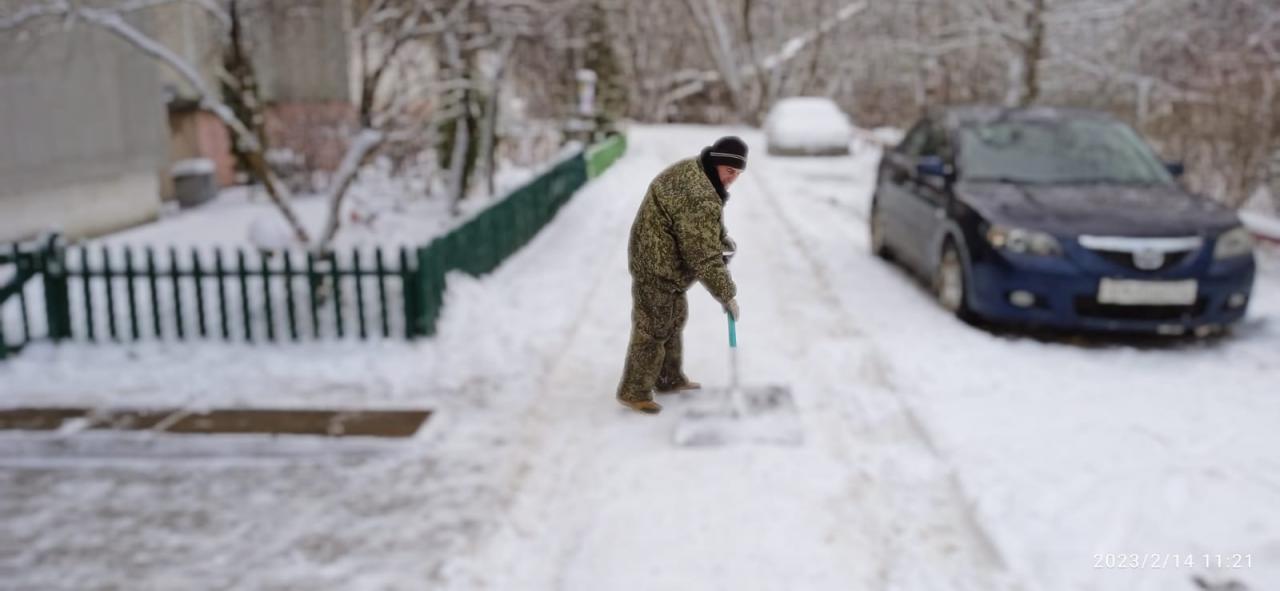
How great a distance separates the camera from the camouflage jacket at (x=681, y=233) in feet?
9.15

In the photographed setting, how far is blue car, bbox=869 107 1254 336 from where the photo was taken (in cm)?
739

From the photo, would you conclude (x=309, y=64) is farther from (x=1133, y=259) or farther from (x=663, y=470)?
(x=663, y=470)

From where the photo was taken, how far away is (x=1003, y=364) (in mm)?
7383

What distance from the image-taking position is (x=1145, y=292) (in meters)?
7.30

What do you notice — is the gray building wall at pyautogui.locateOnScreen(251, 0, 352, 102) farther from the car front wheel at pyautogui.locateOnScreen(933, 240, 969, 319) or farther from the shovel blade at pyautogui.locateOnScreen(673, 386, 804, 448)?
the shovel blade at pyautogui.locateOnScreen(673, 386, 804, 448)

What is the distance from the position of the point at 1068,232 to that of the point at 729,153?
5.84 metres

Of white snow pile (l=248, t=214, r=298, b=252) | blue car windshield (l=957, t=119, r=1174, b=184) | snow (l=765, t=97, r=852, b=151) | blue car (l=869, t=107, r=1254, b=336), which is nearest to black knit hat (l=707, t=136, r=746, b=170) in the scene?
blue car (l=869, t=107, r=1254, b=336)

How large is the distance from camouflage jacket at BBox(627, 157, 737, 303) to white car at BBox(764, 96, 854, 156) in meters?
23.8

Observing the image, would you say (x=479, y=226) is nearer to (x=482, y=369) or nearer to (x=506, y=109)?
(x=482, y=369)

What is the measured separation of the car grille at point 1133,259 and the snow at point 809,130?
19248 millimetres

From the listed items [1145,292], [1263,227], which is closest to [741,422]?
[1145,292]

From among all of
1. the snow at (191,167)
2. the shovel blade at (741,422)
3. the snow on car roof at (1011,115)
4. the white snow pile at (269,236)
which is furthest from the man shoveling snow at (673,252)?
the snow at (191,167)

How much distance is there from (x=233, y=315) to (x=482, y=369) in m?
3.51

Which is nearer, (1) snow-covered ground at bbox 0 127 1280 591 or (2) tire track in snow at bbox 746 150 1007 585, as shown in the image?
(1) snow-covered ground at bbox 0 127 1280 591
